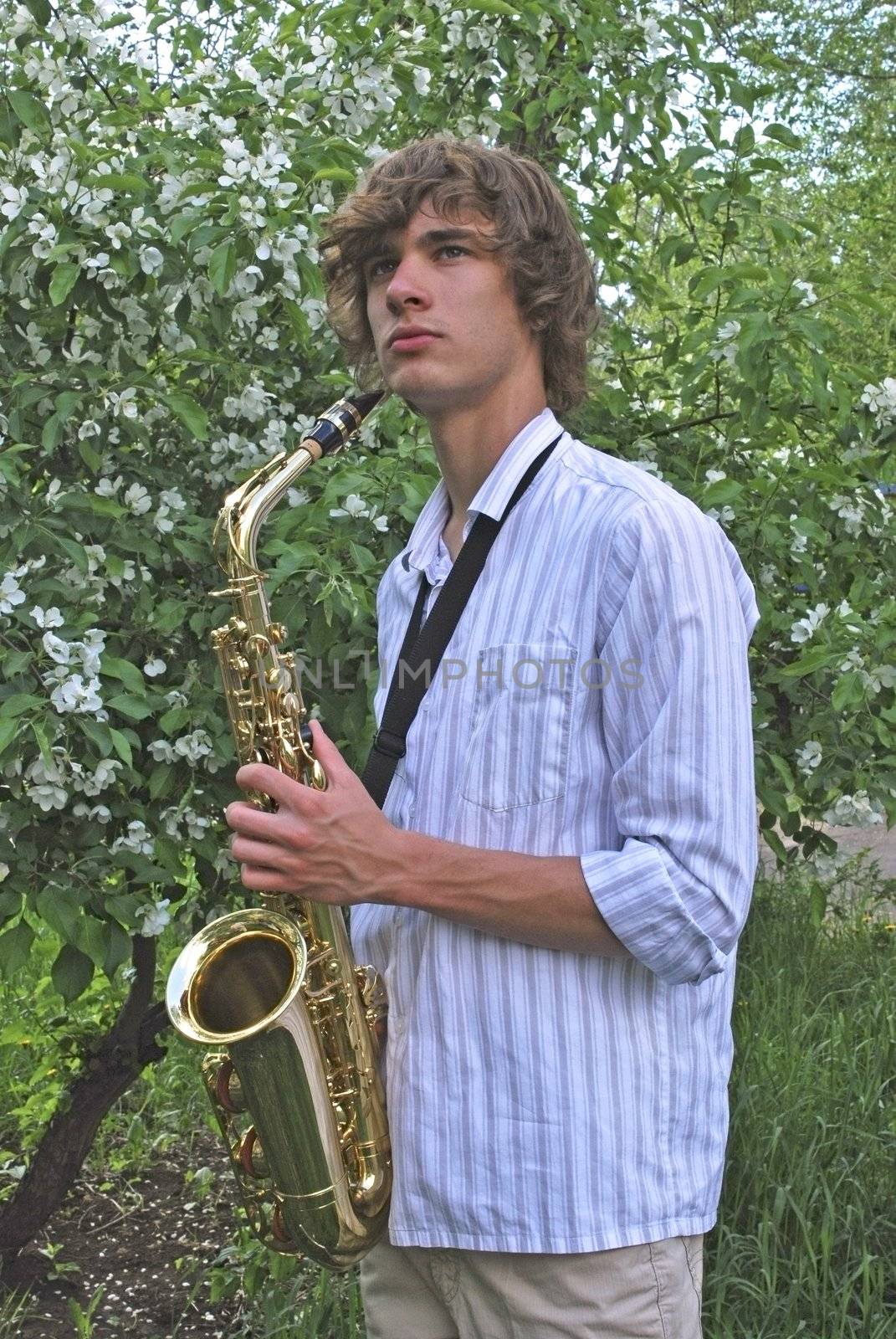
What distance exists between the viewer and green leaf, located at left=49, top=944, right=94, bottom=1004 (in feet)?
9.85

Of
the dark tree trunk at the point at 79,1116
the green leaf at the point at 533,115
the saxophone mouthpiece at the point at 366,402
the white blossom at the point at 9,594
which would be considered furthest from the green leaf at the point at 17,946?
the green leaf at the point at 533,115

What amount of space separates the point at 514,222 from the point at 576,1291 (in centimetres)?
147

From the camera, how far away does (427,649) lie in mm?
1997

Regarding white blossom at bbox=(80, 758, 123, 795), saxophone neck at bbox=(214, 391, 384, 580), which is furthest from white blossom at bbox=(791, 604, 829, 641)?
white blossom at bbox=(80, 758, 123, 795)

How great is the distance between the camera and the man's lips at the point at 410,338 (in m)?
2.01

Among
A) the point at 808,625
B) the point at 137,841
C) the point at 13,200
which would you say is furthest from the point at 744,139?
the point at 137,841

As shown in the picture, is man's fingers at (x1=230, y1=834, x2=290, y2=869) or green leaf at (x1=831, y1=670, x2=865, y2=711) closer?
man's fingers at (x1=230, y1=834, x2=290, y2=869)

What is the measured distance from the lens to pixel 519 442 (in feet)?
6.51

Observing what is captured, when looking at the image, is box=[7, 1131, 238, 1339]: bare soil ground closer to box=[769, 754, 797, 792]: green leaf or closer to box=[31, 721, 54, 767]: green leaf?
box=[31, 721, 54, 767]: green leaf

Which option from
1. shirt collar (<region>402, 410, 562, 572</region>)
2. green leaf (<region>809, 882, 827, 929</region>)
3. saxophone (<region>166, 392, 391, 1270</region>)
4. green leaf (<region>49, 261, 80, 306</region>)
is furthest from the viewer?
green leaf (<region>809, 882, 827, 929</region>)

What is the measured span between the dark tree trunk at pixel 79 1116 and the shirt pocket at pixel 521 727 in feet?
7.15

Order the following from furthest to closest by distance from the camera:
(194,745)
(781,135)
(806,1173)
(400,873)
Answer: (781,135), (806,1173), (194,745), (400,873)

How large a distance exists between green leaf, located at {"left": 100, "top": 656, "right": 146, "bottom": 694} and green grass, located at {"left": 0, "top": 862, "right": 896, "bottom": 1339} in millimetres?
1437

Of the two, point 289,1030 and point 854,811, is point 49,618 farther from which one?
point 854,811
